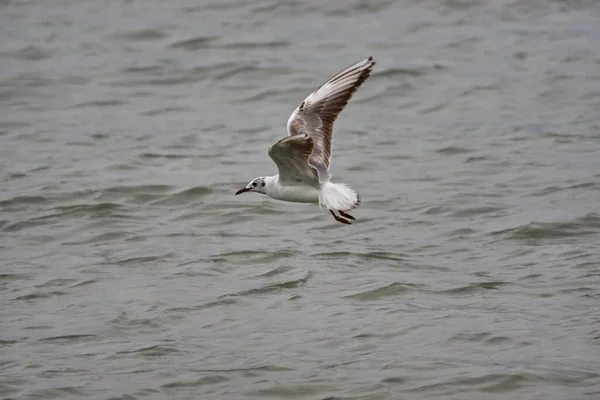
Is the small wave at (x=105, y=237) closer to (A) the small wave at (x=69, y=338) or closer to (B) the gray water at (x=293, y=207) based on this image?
(B) the gray water at (x=293, y=207)

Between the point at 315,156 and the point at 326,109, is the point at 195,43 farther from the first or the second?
the point at 315,156

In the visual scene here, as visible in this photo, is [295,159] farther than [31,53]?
No

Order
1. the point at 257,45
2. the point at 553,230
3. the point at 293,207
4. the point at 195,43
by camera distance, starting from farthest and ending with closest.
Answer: the point at 195,43
the point at 257,45
the point at 293,207
the point at 553,230

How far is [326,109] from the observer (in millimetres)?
8789

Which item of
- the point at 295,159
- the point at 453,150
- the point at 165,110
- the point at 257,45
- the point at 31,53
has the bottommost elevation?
the point at 453,150

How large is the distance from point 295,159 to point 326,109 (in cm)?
108

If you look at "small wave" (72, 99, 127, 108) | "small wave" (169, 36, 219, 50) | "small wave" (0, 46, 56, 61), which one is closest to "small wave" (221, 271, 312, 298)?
"small wave" (72, 99, 127, 108)

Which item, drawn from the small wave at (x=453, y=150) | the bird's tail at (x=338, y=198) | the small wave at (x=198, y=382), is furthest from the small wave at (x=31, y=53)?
the small wave at (x=198, y=382)

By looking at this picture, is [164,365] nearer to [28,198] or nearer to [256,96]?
[28,198]

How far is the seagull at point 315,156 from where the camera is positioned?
25.4 ft

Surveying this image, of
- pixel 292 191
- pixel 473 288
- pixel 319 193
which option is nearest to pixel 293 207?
pixel 292 191

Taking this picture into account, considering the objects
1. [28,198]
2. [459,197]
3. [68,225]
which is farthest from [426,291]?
[28,198]

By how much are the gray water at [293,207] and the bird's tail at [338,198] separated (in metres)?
0.79

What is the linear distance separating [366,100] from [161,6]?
6441 mm
